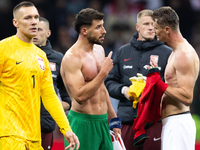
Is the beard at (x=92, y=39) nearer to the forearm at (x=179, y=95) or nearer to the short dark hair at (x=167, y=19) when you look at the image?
the short dark hair at (x=167, y=19)

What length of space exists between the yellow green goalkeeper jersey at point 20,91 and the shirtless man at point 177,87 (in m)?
1.11

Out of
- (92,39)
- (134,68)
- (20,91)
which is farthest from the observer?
(134,68)

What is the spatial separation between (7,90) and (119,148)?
4.82 feet

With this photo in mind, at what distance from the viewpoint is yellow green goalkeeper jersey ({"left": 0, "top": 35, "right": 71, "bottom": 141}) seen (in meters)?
3.19

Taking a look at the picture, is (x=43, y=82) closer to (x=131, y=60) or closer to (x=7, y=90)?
(x=7, y=90)

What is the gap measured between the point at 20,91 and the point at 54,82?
1609 mm

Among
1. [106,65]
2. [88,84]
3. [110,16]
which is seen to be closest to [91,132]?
[88,84]

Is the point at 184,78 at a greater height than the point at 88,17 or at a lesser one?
lesser

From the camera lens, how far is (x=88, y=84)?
3.63m

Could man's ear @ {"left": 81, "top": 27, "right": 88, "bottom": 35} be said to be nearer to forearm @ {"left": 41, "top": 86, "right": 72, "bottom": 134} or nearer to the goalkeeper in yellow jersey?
the goalkeeper in yellow jersey

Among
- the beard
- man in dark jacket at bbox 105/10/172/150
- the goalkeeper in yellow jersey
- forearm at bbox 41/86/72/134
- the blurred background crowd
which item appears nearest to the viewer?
the goalkeeper in yellow jersey

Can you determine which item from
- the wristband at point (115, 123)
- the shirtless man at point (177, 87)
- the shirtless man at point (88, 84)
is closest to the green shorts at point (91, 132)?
the shirtless man at point (88, 84)

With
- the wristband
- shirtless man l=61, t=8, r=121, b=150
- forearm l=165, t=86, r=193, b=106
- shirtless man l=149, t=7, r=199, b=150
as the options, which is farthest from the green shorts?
forearm l=165, t=86, r=193, b=106

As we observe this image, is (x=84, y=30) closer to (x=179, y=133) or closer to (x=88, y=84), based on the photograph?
(x=88, y=84)
